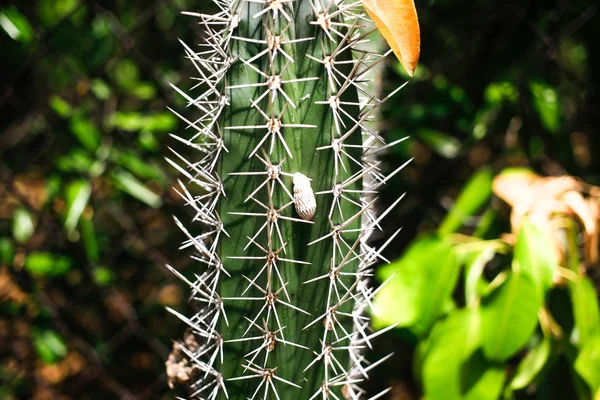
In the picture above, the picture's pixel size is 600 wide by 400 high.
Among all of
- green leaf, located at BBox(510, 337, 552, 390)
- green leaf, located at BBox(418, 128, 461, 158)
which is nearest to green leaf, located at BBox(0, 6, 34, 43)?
green leaf, located at BBox(418, 128, 461, 158)

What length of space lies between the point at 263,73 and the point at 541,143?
0.85 meters

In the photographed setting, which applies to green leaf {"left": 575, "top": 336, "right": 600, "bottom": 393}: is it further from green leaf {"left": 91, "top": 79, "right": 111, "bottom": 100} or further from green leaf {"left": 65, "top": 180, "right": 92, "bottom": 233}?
green leaf {"left": 91, "top": 79, "right": 111, "bottom": 100}

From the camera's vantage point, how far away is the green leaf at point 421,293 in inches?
37.5

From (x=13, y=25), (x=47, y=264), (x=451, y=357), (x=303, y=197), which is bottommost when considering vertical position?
(x=451, y=357)

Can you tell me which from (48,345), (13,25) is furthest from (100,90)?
(48,345)

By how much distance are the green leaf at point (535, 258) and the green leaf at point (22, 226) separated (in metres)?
0.92

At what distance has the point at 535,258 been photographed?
33.8 inches

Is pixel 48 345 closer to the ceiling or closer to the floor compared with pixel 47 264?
closer to the floor

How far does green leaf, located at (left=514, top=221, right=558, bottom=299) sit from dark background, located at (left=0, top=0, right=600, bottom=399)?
425mm

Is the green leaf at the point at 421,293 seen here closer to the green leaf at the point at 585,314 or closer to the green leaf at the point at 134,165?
the green leaf at the point at 585,314

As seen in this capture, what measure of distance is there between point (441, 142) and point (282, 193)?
2.45ft

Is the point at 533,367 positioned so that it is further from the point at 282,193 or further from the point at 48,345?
the point at 48,345

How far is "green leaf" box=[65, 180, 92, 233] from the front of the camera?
1.14m

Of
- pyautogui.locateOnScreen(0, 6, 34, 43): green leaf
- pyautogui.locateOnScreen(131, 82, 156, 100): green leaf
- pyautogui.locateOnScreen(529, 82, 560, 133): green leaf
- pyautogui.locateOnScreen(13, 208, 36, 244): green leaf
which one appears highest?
pyautogui.locateOnScreen(0, 6, 34, 43): green leaf
